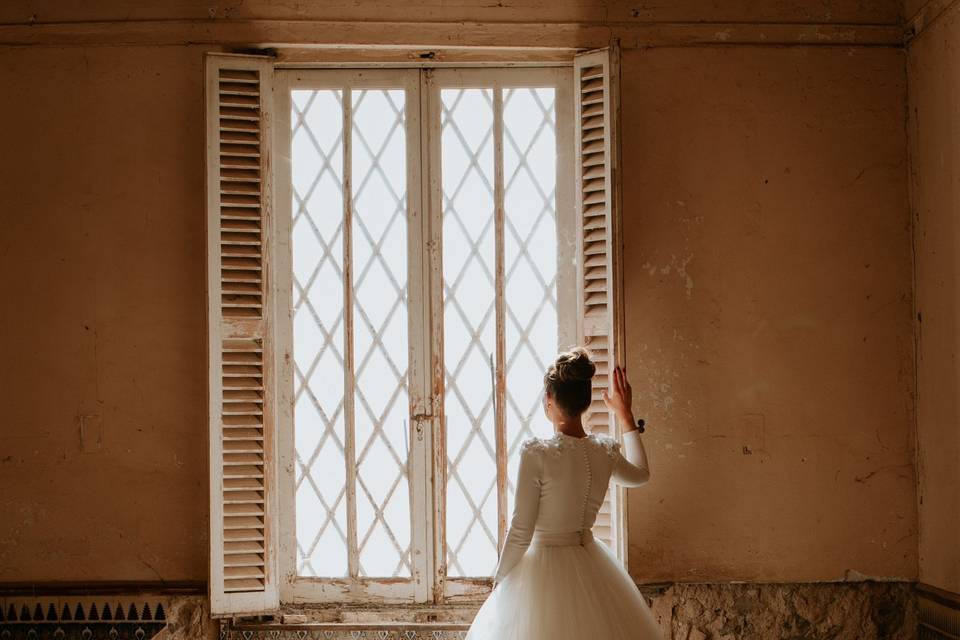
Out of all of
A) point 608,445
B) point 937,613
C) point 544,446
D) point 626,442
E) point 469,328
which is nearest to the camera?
point 544,446

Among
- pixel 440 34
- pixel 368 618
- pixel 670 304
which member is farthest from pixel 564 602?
pixel 440 34

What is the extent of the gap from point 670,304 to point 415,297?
997 mm

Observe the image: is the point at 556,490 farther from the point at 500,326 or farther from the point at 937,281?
the point at 937,281

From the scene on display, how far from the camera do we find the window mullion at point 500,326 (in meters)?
3.21

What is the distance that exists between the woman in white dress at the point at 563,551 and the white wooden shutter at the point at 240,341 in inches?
39.2

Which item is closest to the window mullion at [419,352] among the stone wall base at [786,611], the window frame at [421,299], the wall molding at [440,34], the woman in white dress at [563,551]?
the window frame at [421,299]

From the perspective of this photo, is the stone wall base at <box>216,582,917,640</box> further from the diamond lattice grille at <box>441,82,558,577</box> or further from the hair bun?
the hair bun

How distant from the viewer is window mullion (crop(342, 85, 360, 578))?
323 centimetres

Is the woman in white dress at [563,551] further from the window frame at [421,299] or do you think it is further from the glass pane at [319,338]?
the glass pane at [319,338]

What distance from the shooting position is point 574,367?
102 inches

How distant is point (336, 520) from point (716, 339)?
165 centimetres

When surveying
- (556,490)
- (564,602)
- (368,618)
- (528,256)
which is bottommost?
(368,618)

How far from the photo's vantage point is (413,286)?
3250 millimetres

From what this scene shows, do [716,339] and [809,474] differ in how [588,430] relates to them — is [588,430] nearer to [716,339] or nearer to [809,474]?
[716,339]
